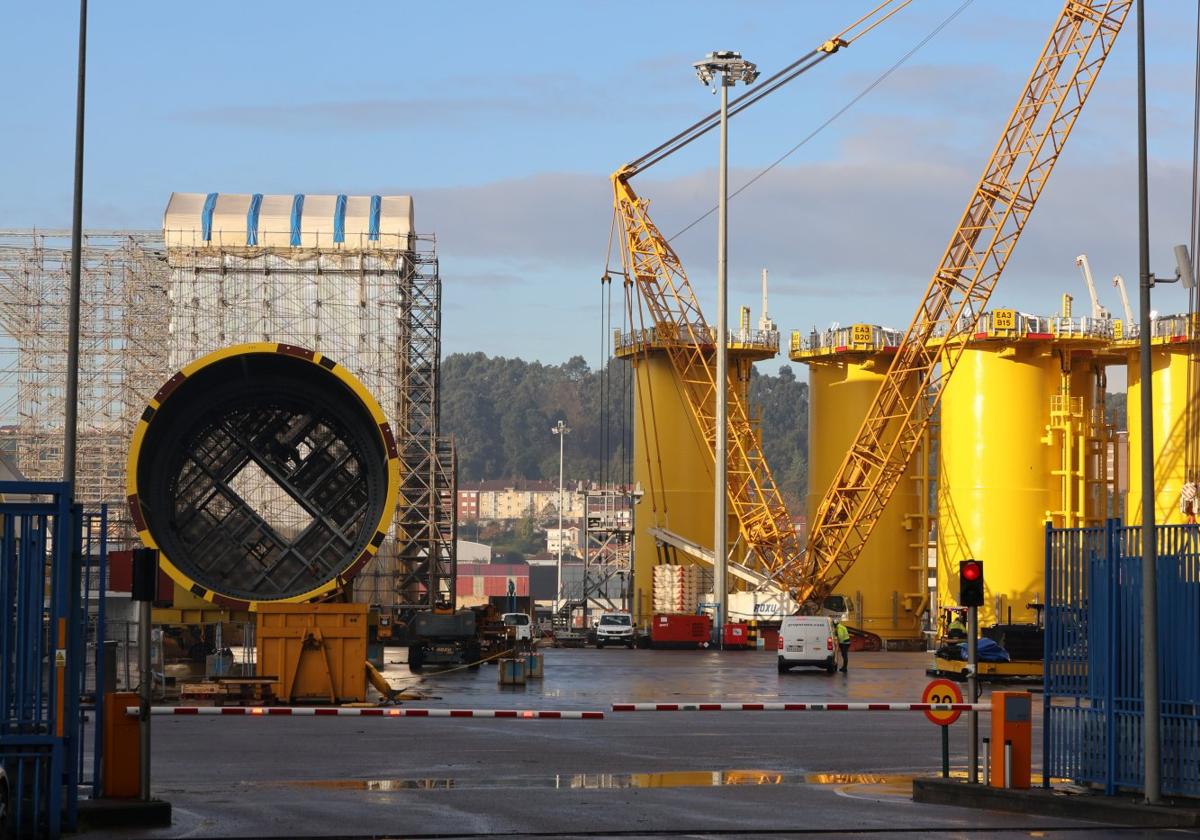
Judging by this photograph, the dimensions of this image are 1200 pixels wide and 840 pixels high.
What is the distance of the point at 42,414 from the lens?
66688 millimetres

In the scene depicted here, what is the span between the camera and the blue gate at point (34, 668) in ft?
47.8

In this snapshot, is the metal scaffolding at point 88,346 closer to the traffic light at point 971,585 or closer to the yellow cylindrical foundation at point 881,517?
the yellow cylindrical foundation at point 881,517

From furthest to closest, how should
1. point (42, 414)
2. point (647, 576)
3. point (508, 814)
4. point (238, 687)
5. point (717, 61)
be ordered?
1. point (647, 576)
2. point (42, 414)
3. point (717, 61)
4. point (238, 687)
5. point (508, 814)

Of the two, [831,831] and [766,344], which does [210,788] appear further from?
[766,344]

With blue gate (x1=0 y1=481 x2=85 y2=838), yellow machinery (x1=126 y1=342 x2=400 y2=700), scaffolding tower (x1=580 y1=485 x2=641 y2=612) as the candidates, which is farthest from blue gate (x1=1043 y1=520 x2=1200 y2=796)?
scaffolding tower (x1=580 y1=485 x2=641 y2=612)

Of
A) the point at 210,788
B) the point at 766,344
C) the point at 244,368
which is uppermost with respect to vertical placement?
the point at 766,344

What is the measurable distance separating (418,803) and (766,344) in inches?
2675

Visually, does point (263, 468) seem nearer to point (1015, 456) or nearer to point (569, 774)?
point (569, 774)

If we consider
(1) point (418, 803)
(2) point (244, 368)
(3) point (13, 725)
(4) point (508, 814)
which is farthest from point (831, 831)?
(2) point (244, 368)

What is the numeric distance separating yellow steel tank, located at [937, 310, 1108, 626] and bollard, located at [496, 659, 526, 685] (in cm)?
3451

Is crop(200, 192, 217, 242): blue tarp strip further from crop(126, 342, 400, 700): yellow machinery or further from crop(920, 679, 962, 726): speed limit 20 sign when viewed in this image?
crop(920, 679, 962, 726): speed limit 20 sign

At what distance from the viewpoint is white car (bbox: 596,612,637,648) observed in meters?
62.4

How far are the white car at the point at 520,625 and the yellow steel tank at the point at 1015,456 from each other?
16990mm

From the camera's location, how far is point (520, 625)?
55.6 m
